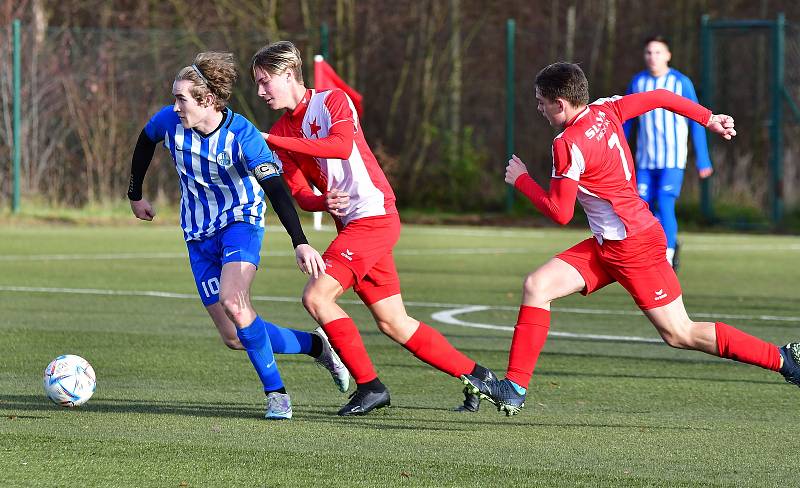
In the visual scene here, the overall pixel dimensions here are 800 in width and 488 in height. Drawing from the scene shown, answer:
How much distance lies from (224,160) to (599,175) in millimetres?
1713

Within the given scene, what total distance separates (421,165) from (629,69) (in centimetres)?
529

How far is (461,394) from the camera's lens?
7.53 metres

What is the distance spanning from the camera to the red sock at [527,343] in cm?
665

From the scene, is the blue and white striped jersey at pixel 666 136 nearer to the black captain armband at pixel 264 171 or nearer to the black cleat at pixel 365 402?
the black cleat at pixel 365 402

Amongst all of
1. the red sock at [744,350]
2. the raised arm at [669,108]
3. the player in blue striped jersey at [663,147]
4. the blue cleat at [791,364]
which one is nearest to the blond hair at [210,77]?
the raised arm at [669,108]

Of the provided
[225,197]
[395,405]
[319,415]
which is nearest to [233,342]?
[319,415]

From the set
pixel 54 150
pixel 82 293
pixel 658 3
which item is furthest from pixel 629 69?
pixel 82 293

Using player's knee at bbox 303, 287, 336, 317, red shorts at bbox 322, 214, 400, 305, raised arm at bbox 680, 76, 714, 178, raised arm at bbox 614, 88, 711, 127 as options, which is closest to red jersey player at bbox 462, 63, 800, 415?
raised arm at bbox 614, 88, 711, 127

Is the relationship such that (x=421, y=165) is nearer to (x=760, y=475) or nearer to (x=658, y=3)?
(x=658, y=3)

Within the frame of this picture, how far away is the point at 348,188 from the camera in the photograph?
687 centimetres

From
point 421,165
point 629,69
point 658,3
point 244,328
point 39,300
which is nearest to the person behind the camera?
point 244,328

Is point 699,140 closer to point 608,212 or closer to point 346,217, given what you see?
point 608,212

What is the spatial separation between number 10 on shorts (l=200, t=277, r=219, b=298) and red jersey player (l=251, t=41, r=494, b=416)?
0.51m

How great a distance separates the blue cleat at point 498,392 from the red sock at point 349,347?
1.73 feet
